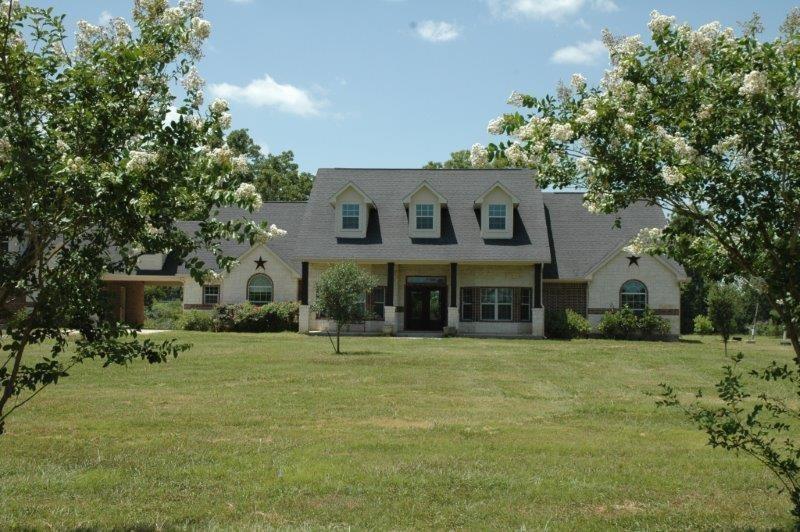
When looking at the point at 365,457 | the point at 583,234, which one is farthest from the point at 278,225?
the point at 365,457

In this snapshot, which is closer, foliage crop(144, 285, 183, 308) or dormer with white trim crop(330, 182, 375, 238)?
dormer with white trim crop(330, 182, 375, 238)

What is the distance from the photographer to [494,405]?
15.5 m

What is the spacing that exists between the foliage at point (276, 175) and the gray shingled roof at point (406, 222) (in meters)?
19.1

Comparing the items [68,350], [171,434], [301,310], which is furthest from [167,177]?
[301,310]

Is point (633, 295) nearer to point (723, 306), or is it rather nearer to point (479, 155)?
point (723, 306)

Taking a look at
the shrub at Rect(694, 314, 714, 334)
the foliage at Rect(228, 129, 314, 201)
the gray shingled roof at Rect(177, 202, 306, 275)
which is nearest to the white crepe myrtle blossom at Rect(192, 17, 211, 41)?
the gray shingled roof at Rect(177, 202, 306, 275)

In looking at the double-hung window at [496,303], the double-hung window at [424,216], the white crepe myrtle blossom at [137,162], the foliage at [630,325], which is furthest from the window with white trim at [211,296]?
the white crepe myrtle blossom at [137,162]

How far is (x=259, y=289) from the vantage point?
3906cm

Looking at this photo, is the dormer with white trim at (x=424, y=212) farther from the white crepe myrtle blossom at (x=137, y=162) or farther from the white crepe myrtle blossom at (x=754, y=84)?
the white crepe myrtle blossom at (x=137, y=162)

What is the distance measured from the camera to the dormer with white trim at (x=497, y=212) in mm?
→ 37000

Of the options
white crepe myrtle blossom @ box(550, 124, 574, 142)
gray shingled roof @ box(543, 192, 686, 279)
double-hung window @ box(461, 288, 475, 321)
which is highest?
gray shingled roof @ box(543, 192, 686, 279)

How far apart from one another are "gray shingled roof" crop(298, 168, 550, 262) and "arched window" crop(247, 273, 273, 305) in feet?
10.6

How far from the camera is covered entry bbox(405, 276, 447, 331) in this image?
3819cm

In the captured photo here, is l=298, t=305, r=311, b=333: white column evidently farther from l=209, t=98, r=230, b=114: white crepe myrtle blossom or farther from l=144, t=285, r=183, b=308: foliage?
l=209, t=98, r=230, b=114: white crepe myrtle blossom
